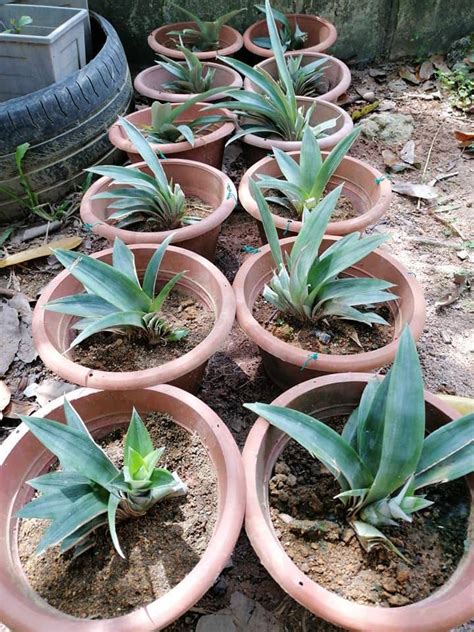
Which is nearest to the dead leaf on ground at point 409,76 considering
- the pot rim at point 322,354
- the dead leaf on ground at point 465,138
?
the dead leaf on ground at point 465,138

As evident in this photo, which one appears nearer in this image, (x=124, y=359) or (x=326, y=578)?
(x=326, y=578)

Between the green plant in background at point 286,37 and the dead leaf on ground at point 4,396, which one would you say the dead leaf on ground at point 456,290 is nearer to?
the dead leaf on ground at point 4,396

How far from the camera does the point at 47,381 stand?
5.42ft

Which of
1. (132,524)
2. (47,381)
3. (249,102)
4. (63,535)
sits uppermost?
(249,102)

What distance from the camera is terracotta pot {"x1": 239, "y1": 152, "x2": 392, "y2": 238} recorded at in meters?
1.62

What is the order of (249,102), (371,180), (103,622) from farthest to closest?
(249,102) → (371,180) → (103,622)

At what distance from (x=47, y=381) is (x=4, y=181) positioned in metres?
0.88

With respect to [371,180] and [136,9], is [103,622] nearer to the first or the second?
[371,180]

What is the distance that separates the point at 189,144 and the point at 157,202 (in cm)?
41

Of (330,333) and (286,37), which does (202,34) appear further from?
Result: (330,333)

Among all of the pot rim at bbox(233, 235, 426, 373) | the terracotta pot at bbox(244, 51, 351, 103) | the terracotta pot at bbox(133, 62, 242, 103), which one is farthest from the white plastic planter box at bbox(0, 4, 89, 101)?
the pot rim at bbox(233, 235, 426, 373)

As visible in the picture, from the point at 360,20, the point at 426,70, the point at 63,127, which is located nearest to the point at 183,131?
the point at 63,127

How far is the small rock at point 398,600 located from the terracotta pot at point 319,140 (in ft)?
4.88

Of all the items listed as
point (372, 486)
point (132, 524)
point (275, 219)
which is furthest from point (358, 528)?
point (275, 219)
